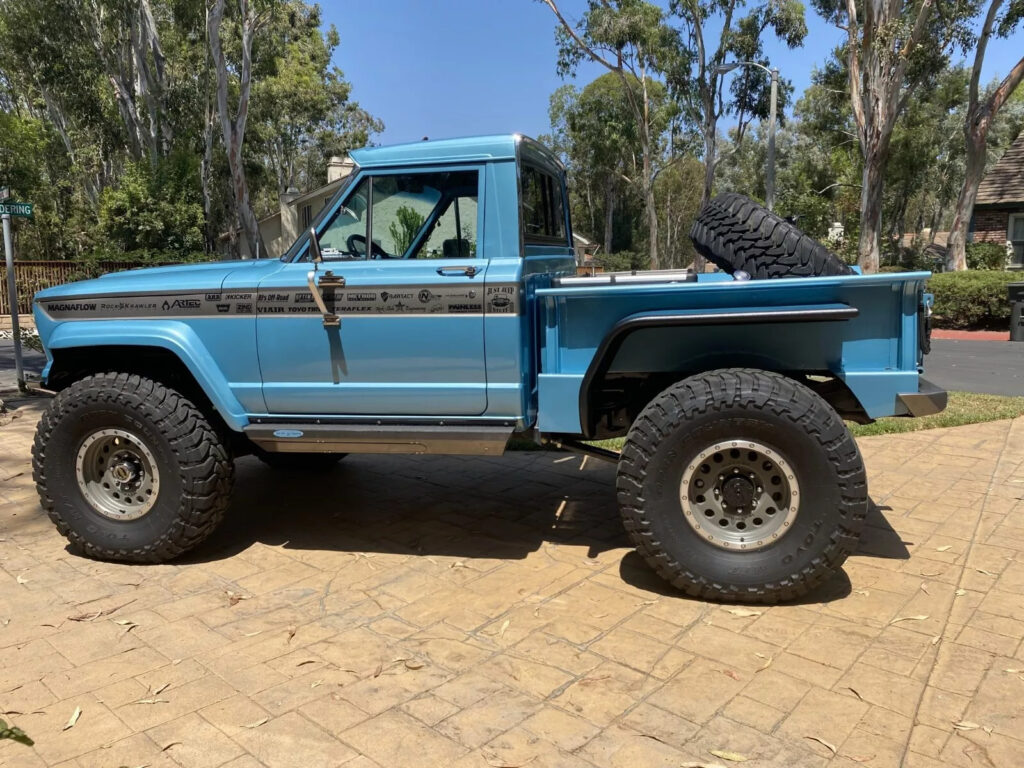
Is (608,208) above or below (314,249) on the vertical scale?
above

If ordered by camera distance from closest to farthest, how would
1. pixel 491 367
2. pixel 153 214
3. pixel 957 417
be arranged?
1. pixel 491 367
2. pixel 957 417
3. pixel 153 214

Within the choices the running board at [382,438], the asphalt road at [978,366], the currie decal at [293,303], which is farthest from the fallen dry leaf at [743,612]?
the asphalt road at [978,366]

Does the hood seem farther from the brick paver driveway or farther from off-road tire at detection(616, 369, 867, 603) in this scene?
off-road tire at detection(616, 369, 867, 603)

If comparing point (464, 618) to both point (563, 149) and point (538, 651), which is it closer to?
point (538, 651)

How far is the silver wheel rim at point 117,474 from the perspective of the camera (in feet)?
13.4

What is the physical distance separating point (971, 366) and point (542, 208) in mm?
9378

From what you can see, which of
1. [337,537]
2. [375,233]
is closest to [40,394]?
[337,537]

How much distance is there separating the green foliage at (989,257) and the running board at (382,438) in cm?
2224

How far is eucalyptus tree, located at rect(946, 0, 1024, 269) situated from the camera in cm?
1786

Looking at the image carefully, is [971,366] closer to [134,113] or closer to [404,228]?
[404,228]

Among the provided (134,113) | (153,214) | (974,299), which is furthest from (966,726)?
(134,113)

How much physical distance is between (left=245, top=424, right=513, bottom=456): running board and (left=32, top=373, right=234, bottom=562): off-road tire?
0.30 m

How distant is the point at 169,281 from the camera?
4113 millimetres

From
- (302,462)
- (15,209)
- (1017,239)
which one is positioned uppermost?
(1017,239)
